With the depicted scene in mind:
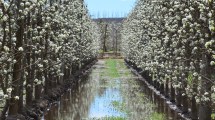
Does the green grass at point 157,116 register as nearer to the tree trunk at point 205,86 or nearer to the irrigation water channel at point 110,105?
the irrigation water channel at point 110,105

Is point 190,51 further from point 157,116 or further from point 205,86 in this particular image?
point 205,86

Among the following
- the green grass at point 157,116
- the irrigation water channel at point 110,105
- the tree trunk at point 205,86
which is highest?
the tree trunk at point 205,86

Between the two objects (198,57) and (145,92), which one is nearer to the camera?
(198,57)

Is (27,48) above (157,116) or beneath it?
above

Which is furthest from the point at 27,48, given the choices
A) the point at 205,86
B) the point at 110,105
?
the point at 110,105

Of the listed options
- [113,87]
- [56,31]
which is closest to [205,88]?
[56,31]

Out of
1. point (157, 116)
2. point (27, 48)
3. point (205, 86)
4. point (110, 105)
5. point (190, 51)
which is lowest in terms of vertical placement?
point (110, 105)

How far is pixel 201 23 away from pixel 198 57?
405cm

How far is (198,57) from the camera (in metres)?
21.4

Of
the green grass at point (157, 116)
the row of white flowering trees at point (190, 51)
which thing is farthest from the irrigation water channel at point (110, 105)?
the row of white flowering trees at point (190, 51)

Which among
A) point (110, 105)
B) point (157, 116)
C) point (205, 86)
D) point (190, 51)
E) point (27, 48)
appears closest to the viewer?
point (205, 86)

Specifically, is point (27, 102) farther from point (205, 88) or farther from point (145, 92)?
point (145, 92)

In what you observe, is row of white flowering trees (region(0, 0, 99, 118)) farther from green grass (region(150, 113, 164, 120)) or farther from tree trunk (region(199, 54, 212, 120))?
tree trunk (region(199, 54, 212, 120))

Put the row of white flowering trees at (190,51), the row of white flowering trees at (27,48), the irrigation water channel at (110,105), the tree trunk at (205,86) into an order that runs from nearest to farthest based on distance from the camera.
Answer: the row of white flowering trees at (27,48) < the row of white flowering trees at (190,51) < the tree trunk at (205,86) < the irrigation water channel at (110,105)
